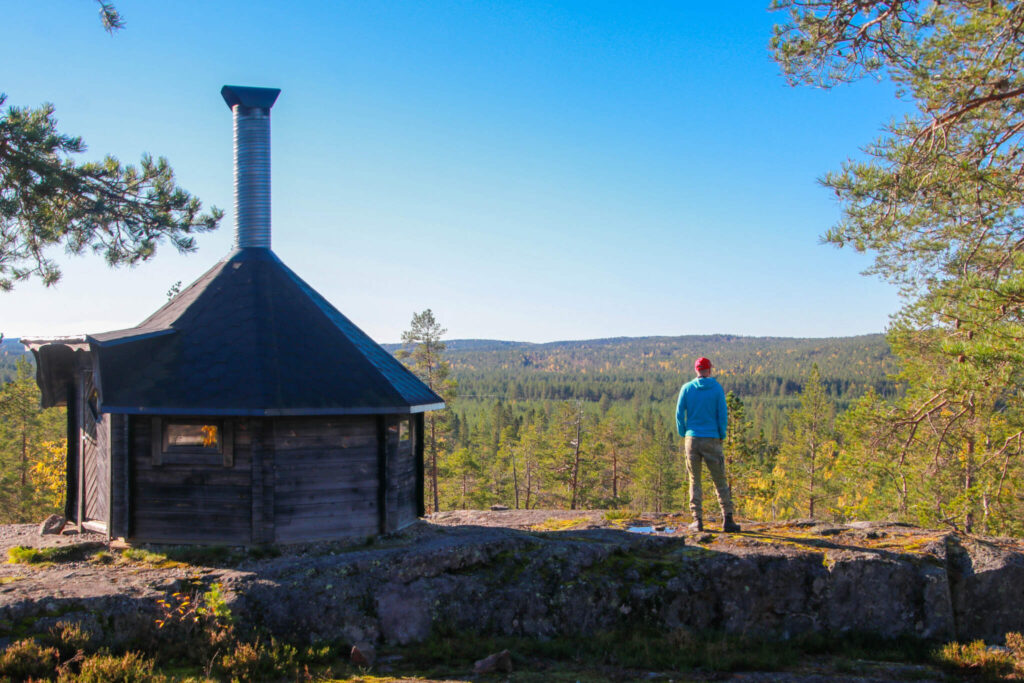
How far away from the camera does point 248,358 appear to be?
10.1m

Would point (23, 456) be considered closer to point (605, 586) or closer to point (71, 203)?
point (71, 203)

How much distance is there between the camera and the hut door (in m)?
10.1

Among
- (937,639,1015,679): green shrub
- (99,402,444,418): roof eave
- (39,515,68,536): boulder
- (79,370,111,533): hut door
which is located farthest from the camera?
(39,515,68,536): boulder

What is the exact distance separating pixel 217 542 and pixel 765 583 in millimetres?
8144

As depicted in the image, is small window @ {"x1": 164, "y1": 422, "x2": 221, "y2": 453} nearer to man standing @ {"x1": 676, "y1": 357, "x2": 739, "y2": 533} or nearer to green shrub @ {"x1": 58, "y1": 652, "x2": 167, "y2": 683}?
green shrub @ {"x1": 58, "y1": 652, "x2": 167, "y2": 683}

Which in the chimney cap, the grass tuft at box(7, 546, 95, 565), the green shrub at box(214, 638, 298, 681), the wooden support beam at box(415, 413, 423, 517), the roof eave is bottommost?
the green shrub at box(214, 638, 298, 681)

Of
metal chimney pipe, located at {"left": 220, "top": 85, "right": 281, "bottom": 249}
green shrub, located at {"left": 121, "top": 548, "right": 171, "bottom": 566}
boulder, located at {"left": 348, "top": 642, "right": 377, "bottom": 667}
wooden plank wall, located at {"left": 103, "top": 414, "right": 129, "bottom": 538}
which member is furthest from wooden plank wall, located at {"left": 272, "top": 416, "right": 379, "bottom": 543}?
metal chimney pipe, located at {"left": 220, "top": 85, "right": 281, "bottom": 249}

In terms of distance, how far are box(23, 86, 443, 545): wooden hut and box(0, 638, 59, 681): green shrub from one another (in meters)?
3.24

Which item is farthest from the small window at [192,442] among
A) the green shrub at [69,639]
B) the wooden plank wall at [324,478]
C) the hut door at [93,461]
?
the green shrub at [69,639]

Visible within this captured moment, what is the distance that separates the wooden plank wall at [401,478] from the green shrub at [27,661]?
489 cm

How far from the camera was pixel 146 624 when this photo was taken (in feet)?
23.4

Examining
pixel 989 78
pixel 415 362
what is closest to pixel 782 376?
pixel 415 362

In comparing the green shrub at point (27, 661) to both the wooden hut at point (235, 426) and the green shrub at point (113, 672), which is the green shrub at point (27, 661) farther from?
the wooden hut at point (235, 426)

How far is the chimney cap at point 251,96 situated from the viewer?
40.2ft
